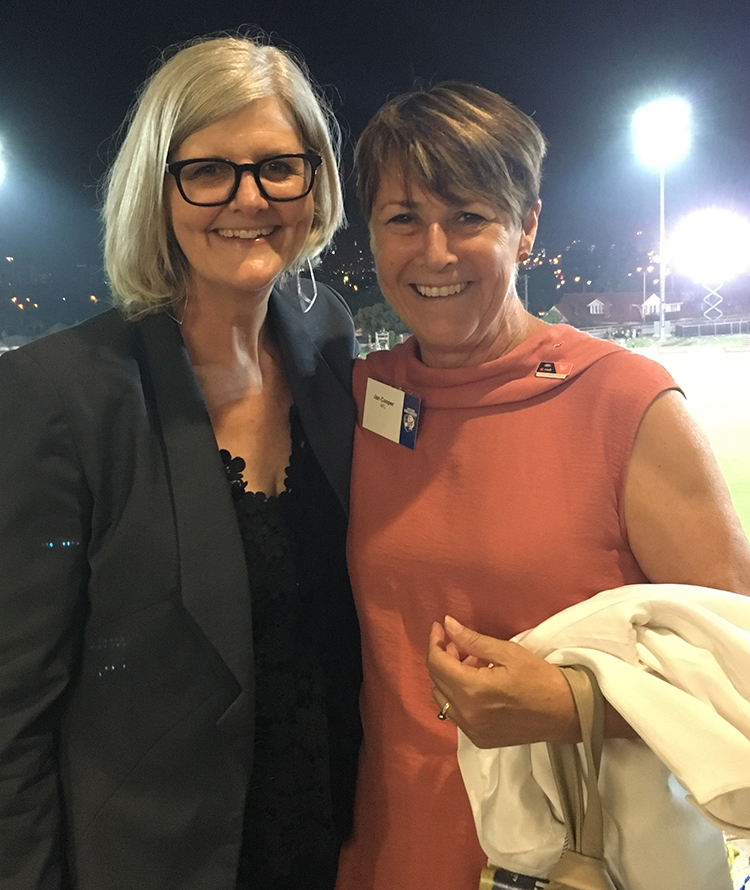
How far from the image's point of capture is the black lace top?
122 cm

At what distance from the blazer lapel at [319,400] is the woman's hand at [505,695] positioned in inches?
17.2

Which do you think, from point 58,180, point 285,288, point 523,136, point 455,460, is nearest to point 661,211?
point 523,136

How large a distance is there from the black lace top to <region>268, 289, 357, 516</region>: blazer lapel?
5 cm

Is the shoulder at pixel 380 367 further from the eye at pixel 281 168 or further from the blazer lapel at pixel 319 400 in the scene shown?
the eye at pixel 281 168

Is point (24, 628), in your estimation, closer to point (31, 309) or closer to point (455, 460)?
point (455, 460)

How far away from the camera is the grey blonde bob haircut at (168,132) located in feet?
3.80

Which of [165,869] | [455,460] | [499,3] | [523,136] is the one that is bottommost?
[165,869]

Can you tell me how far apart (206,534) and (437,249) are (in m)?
0.67

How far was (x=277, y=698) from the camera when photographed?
4.09 feet

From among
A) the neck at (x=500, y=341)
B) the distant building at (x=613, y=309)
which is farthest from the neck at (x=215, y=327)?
the distant building at (x=613, y=309)

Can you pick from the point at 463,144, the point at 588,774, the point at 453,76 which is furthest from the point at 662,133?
the point at 588,774

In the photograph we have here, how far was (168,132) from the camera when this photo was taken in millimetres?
1156

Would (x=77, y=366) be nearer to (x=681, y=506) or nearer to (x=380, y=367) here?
(x=380, y=367)

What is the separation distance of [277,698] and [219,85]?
3.96 ft
